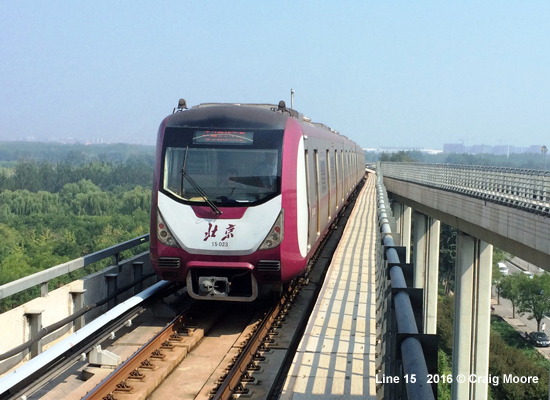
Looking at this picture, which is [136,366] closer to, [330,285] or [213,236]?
[213,236]

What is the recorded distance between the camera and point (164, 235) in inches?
363

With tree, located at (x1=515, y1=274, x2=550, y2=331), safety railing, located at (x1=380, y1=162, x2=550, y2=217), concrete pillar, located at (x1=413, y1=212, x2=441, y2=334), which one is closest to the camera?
safety railing, located at (x1=380, y1=162, x2=550, y2=217)

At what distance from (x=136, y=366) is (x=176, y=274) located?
2023mm

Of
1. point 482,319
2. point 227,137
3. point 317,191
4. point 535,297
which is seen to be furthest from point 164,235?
point 535,297

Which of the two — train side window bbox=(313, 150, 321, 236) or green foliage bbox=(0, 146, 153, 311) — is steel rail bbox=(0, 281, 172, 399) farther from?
green foliage bbox=(0, 146, 153, 311)

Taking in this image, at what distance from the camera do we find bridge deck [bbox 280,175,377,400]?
5875 mm

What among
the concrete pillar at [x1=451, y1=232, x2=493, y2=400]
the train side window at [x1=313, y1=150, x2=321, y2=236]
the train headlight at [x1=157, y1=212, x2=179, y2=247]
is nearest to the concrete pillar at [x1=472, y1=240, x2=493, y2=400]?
the concrete pillar at [x1=451, y1=232, x2=493, y2=400]

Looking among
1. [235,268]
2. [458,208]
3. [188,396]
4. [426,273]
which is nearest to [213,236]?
[235,268]

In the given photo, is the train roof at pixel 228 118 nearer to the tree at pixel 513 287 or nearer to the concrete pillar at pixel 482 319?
the concrete pillar at pixel 482 319

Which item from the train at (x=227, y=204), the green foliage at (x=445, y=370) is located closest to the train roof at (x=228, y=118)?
the train at (x=227, y=204)

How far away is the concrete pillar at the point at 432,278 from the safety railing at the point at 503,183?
246 centimetres

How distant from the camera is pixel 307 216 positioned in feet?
33.3

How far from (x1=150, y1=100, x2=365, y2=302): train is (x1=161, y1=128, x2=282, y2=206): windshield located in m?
0.01

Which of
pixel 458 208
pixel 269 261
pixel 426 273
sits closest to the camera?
pixel 269 261
